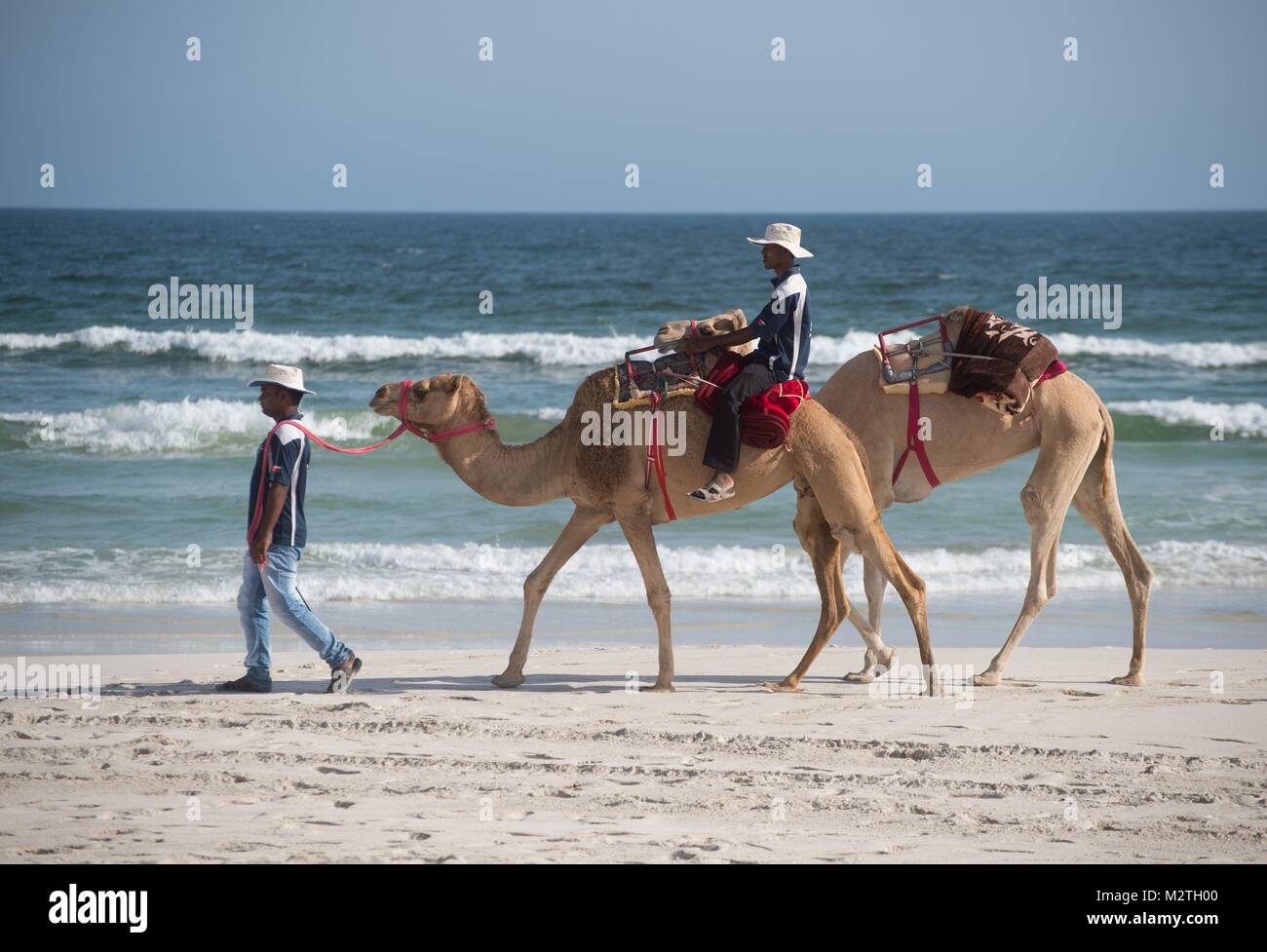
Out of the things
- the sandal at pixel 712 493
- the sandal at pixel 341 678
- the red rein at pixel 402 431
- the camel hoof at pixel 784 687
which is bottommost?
the camel hoof at pixel 784 687

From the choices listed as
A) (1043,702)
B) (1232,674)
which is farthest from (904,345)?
(1232,674)

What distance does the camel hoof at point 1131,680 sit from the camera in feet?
29.9

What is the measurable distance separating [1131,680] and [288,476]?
5269 mm

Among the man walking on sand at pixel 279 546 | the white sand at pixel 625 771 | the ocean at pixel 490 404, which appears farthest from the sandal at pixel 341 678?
the ocean at pixel 490 404

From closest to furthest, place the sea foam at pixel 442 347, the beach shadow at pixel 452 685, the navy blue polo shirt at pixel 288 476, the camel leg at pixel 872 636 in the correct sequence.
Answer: the navy blue polo shirt at pixel 288 476 < the beach shadow at pixel 452 685 < the camel leg at pixel 872 636 < the sea foam at pixel 442 347

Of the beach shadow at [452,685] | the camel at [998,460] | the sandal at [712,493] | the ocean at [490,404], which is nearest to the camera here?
the sandal at [712,493]

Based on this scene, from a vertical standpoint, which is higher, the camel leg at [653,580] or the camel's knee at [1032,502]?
the camel's knee at [1032,502]

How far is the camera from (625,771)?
23.0 ft

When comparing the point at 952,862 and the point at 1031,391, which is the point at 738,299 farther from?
the point at 952,862

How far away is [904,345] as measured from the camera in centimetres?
920

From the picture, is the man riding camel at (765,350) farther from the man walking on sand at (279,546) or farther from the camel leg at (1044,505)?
the man walking on sand at (279,546)

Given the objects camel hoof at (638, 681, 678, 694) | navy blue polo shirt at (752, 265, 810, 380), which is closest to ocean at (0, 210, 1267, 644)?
camel hoof at (638, 681, 678, 694)

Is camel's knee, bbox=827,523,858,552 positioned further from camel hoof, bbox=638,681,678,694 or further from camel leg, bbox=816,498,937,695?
camel hoof, bbox=638,681,678,694

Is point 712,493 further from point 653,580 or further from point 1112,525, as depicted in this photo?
point 1112,525
